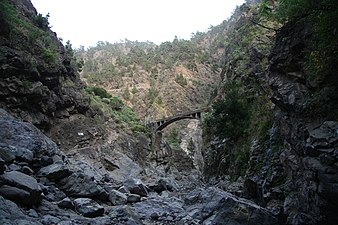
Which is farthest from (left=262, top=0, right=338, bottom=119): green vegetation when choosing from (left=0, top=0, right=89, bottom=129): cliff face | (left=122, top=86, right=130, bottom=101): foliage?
(left=122, top=86, right=130, bottom=101): foliage

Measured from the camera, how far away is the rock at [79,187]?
1093 cm

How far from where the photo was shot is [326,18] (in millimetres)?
7883

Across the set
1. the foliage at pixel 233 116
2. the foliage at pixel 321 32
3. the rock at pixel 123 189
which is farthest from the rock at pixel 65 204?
the foliage at pixel 233 116

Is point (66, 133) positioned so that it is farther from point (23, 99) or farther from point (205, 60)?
point (205, 60)

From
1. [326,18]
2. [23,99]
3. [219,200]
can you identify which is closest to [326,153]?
[326,18]

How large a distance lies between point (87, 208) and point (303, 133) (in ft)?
22.3

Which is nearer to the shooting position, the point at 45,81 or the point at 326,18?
the point at 326,18

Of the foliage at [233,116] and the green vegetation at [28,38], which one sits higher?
the green vegetation at [28,38]

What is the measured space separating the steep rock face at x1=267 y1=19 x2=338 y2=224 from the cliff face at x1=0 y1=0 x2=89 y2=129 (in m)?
15.0

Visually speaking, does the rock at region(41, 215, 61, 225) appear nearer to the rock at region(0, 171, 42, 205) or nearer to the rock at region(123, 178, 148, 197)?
the rock at region(0, 171, 42, 205)

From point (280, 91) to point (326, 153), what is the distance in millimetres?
3853

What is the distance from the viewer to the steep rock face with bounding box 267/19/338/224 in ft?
24.3

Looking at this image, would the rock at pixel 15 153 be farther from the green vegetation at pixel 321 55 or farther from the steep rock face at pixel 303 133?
the green vegetation at pixel 321 55

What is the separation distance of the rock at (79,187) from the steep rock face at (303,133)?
6.63 meters
